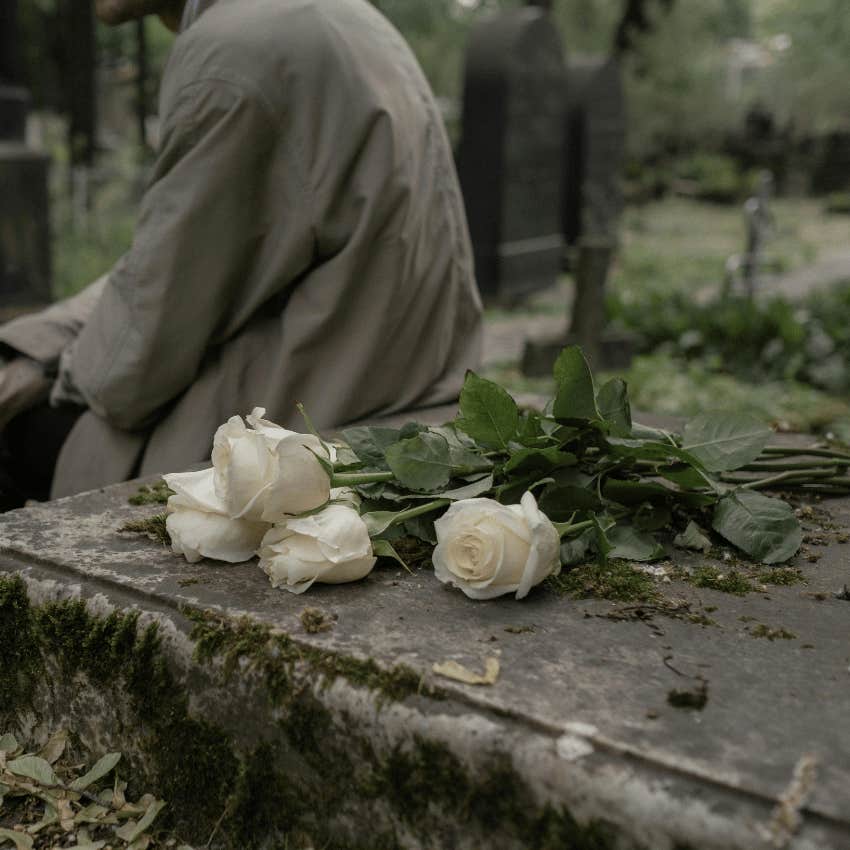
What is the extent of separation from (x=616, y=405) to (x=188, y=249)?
0.95 m

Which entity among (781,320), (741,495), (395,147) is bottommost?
(781,320)

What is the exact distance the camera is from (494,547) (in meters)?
1.28

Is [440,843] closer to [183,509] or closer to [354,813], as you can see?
[354,813]

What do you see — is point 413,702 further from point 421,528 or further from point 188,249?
point 188,249

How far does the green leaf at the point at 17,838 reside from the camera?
4.23 ft

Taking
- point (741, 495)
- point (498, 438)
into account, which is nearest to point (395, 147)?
point (498, 438)

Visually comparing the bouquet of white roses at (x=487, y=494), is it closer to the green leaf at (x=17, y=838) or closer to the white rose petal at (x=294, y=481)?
the white rose petal at (x=294, y=481)

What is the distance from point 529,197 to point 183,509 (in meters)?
8.49

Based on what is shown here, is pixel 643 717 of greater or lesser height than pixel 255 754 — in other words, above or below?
above

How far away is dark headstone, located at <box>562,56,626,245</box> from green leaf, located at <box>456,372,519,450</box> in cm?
1019

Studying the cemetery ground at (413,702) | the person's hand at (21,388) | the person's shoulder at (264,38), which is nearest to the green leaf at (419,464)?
the cemetery ground at (413,702)

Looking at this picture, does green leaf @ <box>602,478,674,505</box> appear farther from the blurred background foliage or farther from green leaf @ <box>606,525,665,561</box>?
the blurred background foliage

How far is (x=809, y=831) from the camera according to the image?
0.89 m

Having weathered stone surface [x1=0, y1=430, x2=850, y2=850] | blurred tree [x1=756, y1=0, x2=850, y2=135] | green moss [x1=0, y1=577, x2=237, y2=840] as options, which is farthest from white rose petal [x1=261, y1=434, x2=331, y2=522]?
blurred tree [x1=756, y1=0, x2=850, y2=135]
